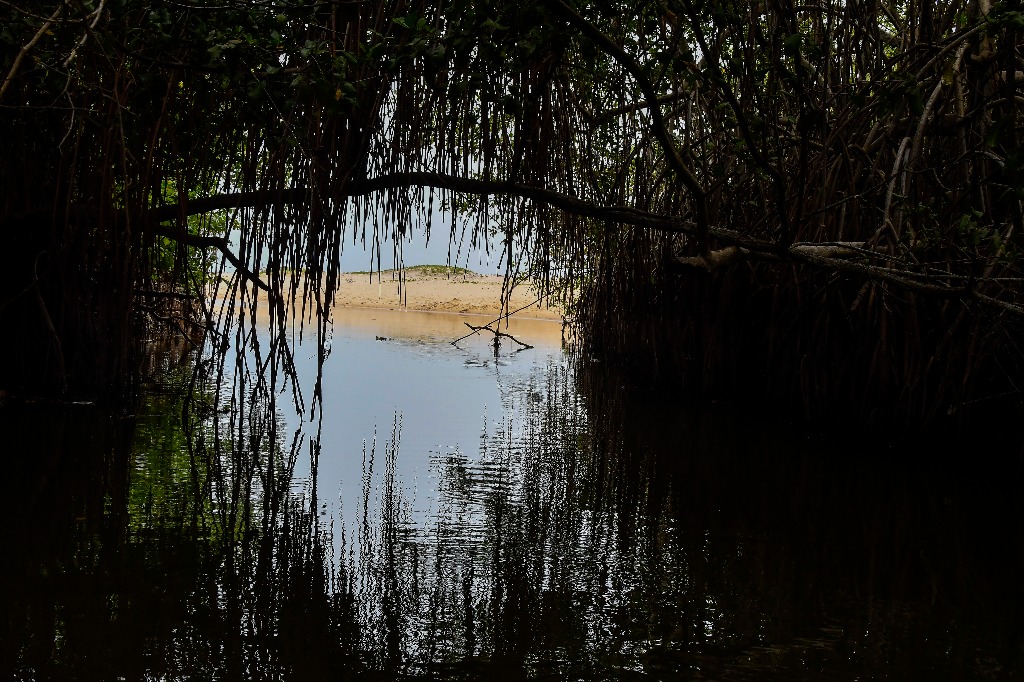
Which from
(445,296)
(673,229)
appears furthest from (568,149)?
(445,296)

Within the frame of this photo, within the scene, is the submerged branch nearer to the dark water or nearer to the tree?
the tree

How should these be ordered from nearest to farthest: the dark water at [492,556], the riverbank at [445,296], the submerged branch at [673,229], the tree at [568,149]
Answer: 1. the dark water at [492,556]
2. the tree at [568,149]
3. the submerged branch at [673,229]
4. the riverbank at [445,296]

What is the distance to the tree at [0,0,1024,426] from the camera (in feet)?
10.1

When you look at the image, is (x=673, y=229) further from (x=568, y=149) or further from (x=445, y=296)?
(x=445, y=296)

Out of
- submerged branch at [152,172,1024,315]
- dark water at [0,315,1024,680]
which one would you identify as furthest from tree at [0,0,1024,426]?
dark water at [0,315,1024,680]

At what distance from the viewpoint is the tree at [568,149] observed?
3084mm

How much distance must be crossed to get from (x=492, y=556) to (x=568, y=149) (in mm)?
2276

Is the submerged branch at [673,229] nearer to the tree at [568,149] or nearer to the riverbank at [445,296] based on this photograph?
the tree at [568,149]

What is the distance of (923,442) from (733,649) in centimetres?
320

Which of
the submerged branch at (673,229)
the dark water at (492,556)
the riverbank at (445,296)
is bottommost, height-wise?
the riverbank at (445,296)

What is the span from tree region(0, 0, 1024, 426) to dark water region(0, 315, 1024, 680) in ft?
2.02

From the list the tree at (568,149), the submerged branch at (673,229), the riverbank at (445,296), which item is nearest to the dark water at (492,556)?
the tree at (568,149)

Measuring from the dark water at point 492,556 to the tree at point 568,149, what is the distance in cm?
61

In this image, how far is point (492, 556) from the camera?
288 centimetres
